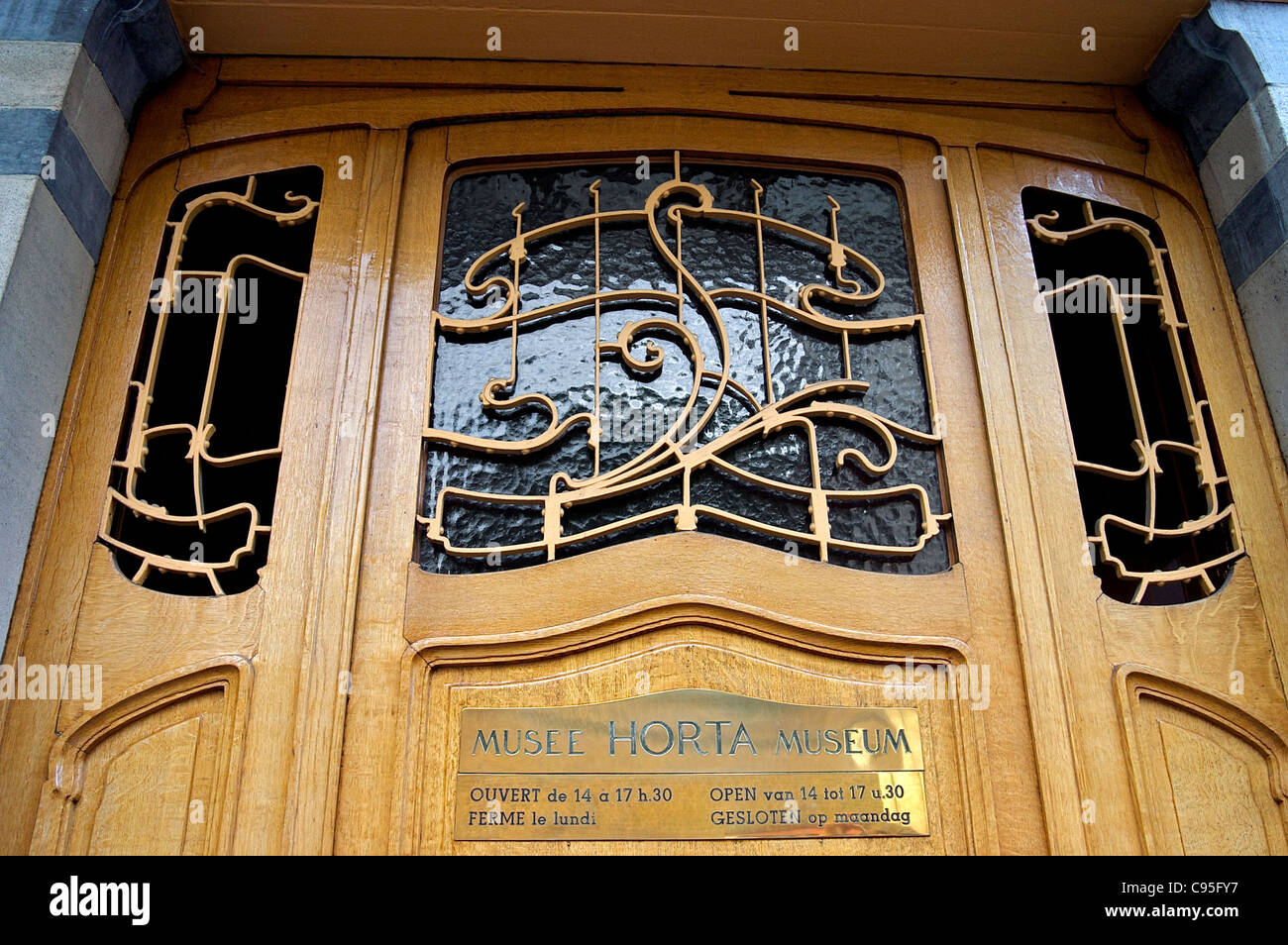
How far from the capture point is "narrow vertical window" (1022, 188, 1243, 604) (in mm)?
2770

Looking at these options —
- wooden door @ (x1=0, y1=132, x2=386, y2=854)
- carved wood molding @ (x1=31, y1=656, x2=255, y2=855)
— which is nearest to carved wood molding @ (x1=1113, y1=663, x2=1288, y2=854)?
wooden door @ (x1=0, y1=132, x2=386, y2=854)

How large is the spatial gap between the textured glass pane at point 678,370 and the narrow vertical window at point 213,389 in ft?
1.34

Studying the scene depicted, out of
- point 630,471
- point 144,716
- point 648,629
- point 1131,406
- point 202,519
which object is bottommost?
point 144,716

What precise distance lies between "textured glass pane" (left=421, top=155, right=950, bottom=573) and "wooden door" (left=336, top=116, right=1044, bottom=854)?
0.10ft

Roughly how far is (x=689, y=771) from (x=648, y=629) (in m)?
0.32

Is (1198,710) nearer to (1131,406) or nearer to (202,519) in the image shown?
(1131,406)

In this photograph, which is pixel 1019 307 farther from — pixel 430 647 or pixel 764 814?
pixel 430 647

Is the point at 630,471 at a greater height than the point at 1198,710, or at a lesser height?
greater

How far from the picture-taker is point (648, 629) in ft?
8.40

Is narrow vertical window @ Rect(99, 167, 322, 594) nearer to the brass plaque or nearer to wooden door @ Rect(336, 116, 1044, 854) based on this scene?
wooden door @ Rect(336, 116, 1044, 854)

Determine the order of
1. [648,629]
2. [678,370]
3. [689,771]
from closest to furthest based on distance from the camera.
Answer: [689,771], [648,629], [678,370]

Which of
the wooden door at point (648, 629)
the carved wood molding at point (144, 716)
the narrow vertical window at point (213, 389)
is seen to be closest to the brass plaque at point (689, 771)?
the wooden door at point (648, 629)

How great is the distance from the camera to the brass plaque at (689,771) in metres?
2.39

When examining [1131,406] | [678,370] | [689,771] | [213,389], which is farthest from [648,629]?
[1131,406]
